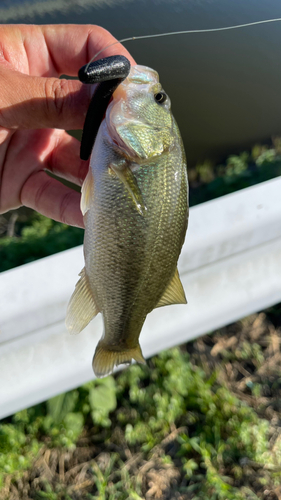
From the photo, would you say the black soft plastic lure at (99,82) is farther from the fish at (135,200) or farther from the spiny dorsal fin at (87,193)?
the spiny dorsal fin at (87,193)

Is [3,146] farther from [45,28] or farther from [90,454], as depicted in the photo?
[90,454]

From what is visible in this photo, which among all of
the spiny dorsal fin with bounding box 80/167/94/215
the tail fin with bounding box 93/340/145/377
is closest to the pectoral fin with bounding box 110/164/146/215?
the spiny dorsal fin with bounding box 80/167/94/215

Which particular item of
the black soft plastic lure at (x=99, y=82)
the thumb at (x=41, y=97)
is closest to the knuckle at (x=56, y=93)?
the thumb at (x=41, y=97)

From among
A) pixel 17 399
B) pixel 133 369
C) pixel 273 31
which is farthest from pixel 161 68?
pixel 17 399

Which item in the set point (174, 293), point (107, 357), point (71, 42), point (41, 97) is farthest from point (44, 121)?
point (107, 357)

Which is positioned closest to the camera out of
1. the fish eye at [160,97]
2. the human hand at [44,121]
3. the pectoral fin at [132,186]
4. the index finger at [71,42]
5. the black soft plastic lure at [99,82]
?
the black soft plastic lure at [99,82]

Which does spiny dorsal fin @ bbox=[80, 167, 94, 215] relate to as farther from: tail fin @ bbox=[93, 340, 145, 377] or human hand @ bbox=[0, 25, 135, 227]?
tail fin @ bbox=[93, 340, 145, 377]
